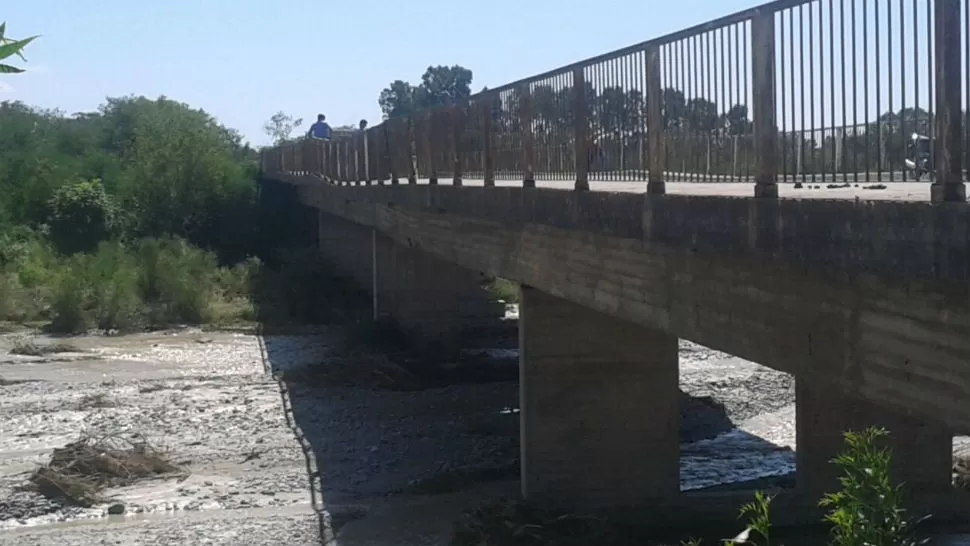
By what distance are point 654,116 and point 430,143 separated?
10.2 meters

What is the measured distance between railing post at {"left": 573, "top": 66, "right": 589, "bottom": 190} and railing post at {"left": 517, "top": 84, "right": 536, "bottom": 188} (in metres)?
1.55

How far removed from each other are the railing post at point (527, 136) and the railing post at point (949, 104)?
8105 millimetres

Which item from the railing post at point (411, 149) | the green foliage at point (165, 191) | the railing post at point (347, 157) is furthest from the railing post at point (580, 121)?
the green foliage at point (165, 191)

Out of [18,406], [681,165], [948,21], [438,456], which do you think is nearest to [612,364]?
[438,456]

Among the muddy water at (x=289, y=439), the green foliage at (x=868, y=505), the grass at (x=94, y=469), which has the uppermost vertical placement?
the green foliage at (x=868, y=505)

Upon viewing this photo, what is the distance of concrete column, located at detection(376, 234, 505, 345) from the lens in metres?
32.2

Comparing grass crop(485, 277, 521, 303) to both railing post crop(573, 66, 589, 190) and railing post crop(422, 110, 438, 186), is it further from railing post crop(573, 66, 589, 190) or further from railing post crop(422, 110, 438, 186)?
railing post crop(573, 66, 589, 190)

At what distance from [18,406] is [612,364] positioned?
42.3ft

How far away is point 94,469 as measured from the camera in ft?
59.3

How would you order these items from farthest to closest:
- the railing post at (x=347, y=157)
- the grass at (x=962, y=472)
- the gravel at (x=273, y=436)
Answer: the railing post at (x=347, y=157) < the grass at (x=962, y=472) < the gravel at (x=273, y=436)

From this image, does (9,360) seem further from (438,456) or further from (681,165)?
(681,165)

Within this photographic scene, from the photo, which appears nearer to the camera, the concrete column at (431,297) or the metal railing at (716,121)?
the metal railing at (716,121)

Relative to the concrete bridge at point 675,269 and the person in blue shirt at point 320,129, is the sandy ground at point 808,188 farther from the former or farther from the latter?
the person in blue shirt at point 320,129

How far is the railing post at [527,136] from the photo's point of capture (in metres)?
14.2
